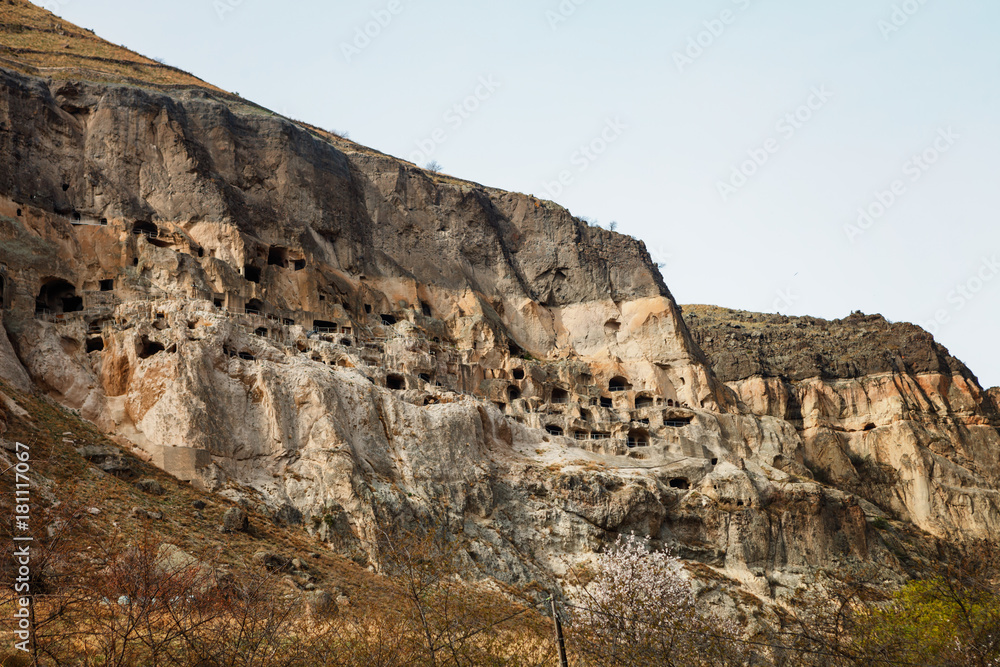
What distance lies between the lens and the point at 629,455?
50375 mm

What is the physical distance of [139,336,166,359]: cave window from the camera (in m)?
40.8

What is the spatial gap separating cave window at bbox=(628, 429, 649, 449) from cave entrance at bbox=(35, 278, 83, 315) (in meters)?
31.3

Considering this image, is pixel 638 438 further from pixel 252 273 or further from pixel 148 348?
pixel 148 348

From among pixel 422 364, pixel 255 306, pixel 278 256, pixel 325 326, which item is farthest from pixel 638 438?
pixel 278 256

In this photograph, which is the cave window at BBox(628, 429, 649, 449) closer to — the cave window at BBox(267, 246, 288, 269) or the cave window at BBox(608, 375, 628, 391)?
the cave window at BBox(608, 375, 628, 391)

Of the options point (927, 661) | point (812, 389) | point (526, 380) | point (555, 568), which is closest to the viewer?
point (927, 661)

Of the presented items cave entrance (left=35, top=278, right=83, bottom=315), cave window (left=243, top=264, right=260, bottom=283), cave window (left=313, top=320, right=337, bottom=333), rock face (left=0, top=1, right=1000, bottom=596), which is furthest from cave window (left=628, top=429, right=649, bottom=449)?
cave entrance (left=35, top=278, right=83, bottom=315)

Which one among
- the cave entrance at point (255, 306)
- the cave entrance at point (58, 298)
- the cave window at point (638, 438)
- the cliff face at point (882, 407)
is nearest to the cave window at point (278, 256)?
the cave entrance at point (255, 306)

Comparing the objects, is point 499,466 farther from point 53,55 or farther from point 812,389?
point 53,55

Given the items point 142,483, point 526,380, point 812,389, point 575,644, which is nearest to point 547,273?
point 526,380

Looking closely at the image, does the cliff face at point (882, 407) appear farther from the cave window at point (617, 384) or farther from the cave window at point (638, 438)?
the cave window at point (638, 438)

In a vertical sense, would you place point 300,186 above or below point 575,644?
above

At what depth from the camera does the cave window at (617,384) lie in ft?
202

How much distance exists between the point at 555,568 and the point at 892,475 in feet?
106
